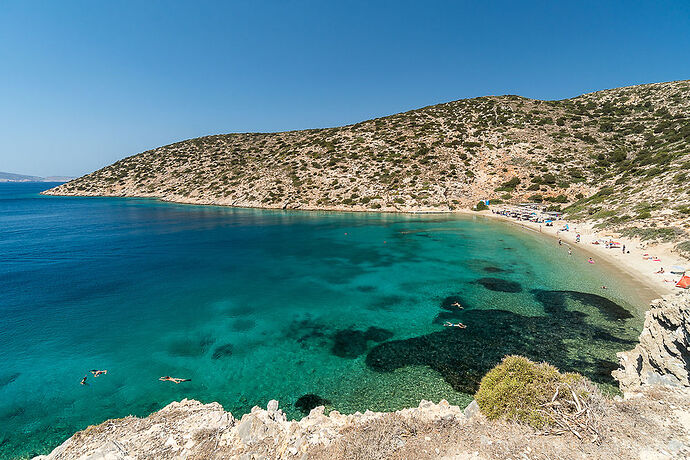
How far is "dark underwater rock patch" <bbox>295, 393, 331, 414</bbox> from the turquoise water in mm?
81

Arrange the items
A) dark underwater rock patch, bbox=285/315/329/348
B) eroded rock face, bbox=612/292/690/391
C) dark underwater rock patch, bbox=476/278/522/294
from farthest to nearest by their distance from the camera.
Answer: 1. dark underwater rock patch, bbox=476/278/522/294
2. dark underwater rock patch, bbox=285/315/329/348
3. eroded rock face, bbox=612/292/690/391

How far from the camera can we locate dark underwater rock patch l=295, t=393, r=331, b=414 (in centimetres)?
1347

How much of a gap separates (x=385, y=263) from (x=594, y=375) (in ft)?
74.7

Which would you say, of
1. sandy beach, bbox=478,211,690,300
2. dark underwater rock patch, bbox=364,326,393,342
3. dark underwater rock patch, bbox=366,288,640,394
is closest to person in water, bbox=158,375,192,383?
dark underwater rock patch, bbox=366,288,640,394

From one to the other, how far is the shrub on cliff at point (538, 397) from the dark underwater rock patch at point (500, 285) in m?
18.4

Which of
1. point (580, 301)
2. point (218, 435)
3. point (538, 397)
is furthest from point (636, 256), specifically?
point (218, 435)

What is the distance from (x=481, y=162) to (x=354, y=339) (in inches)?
3193

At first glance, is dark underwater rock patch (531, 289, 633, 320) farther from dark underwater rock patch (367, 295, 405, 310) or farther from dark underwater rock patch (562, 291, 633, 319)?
dark underwater rock patch (367, 295, 405, 310)

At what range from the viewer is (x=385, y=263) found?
1410 inches

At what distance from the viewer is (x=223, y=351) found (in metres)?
18.1

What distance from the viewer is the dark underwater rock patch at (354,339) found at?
58.6 ft

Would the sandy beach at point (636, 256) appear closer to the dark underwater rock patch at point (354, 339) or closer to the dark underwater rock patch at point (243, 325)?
the dark underwater rock patch at point (354, 339)

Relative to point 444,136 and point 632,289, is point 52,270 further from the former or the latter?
point 444,136

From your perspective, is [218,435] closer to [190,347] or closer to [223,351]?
[223,351]
